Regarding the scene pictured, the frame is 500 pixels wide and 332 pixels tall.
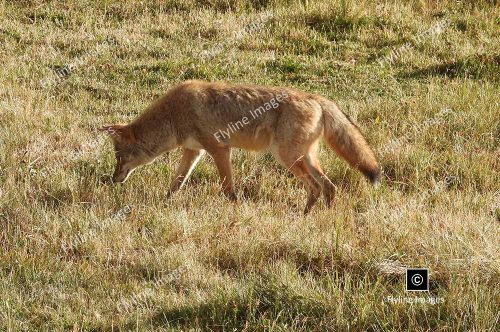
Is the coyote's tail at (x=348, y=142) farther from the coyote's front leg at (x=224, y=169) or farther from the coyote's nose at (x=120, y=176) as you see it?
the coyote's nose at (x=120, y=176)

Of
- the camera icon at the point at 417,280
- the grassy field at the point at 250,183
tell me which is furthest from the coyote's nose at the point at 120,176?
the camera icon at the point at 417,280

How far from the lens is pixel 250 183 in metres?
9.57

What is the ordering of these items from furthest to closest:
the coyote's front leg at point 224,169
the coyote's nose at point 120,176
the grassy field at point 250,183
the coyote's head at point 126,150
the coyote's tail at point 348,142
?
the coyote's head at point 126,150
the coyote's nose at point 120,176
the coyote's front leg at point 224,169
the coyote's tail at point 348,142
the grassy field at point 250,183

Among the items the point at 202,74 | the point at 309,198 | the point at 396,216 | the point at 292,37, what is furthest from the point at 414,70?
the point at 396,216

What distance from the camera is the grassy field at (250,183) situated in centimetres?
→ 616

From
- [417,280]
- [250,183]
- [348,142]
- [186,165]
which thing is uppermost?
[348,142]

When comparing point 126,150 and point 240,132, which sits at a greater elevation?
point 240,132

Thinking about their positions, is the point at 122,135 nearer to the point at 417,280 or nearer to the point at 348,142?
the point at 348,142

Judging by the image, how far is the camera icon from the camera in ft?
20.4

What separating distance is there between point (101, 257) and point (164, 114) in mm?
2738

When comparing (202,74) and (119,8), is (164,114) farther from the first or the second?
(119,8)

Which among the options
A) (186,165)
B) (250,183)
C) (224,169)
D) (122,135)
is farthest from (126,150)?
(250,183)

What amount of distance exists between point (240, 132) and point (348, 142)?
123cm

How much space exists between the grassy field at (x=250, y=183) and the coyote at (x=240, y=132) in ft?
1.10
